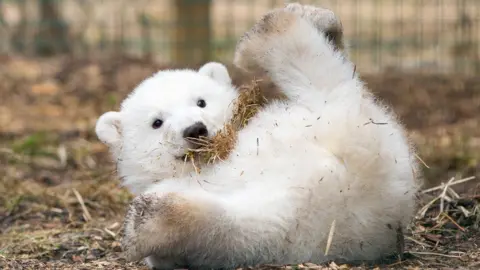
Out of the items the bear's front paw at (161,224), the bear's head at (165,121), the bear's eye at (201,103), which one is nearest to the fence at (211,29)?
the bear's head at (165,121)

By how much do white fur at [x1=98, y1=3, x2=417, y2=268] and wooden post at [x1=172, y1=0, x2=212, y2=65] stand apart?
622cm

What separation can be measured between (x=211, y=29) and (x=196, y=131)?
6444 mm

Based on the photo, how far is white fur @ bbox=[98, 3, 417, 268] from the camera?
295 centimetres

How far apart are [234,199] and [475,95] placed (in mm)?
6350

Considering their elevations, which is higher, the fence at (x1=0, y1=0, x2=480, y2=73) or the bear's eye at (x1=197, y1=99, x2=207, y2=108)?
the bear's eye at (x1=197, y1=99, x2=207, y2=108)

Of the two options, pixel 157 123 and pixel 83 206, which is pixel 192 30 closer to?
pixel 83 206

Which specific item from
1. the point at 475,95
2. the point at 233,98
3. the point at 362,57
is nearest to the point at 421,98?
the point at 475,95

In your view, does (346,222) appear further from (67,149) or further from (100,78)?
(100,78)

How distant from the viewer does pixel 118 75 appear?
9.28 m

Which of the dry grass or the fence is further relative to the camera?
the fence

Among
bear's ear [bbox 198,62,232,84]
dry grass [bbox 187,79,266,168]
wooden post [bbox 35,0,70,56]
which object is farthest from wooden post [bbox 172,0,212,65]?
dry grass [bbox 187,79,266,168]

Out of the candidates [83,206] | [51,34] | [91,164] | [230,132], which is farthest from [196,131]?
[51,34]

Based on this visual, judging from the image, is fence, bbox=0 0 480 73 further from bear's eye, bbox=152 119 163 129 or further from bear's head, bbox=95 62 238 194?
bear's eye, bbox=152 119 163 129

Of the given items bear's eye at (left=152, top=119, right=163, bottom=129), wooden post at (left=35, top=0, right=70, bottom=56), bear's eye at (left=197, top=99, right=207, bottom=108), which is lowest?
wooden post at (left=35, top=0, right=70, bottom=56)
